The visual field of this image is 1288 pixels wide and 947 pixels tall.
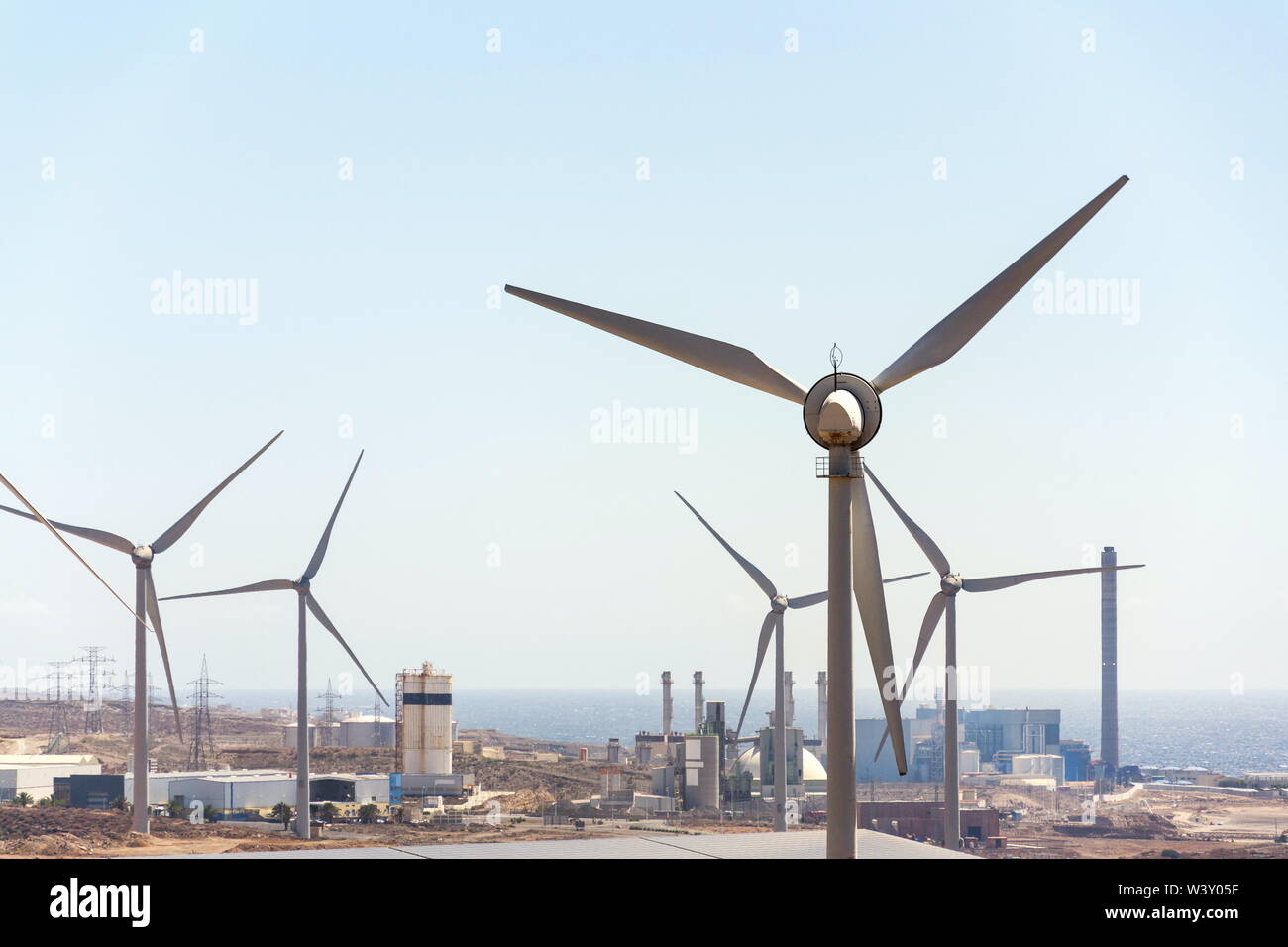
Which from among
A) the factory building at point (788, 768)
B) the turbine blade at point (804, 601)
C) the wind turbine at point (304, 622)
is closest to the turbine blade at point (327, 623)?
the wind turbine at point (304, 622)

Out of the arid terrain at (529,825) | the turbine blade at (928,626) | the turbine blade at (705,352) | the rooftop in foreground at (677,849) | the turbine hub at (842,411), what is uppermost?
Answer: the turbine blade at (705,352)

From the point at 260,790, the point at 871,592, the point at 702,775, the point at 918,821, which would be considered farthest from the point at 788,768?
the point at 871,592

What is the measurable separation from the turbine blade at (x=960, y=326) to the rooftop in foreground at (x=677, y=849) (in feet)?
52.8

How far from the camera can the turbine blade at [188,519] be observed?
76688mm

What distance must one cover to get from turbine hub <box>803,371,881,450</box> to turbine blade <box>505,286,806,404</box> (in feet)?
4.79

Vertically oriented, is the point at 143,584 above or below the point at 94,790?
above

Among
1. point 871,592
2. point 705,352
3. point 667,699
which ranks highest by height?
point 705,352

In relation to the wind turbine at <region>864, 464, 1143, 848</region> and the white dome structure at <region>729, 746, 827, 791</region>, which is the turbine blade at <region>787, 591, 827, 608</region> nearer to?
the wind turbine at <region>864, 464, 1143, 848</region>

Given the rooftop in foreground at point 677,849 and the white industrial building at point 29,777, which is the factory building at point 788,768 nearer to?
the white industrial building at point 29,777

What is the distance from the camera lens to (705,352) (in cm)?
4616

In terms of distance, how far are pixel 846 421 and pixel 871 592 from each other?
559cm

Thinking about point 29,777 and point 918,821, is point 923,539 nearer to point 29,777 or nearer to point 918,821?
point 918,821
